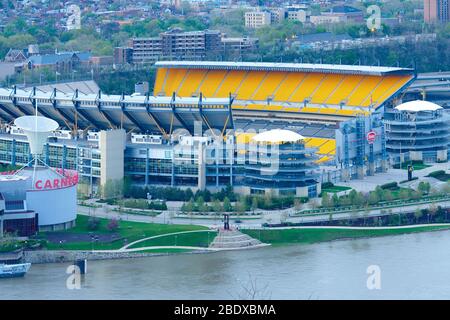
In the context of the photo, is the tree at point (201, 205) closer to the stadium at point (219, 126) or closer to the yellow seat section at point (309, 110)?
the stadium at point (219, 126)

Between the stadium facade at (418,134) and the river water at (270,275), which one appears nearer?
the river water at (270,275)

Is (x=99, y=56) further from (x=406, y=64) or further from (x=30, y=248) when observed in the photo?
(x=30, y=248)

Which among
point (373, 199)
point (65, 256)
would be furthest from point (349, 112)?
point (65, 256)

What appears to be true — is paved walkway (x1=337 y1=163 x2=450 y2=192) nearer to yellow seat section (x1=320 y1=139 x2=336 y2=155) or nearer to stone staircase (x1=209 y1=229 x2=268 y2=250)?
yellow seat section (x1=320 y1=139 x2=336 y2=155)

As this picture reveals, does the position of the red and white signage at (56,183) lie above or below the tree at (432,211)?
above

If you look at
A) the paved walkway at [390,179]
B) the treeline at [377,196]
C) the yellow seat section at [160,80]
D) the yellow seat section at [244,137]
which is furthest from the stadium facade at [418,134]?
the yellow seat section at [160,80]

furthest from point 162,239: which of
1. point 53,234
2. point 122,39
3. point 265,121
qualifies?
point 122,39
